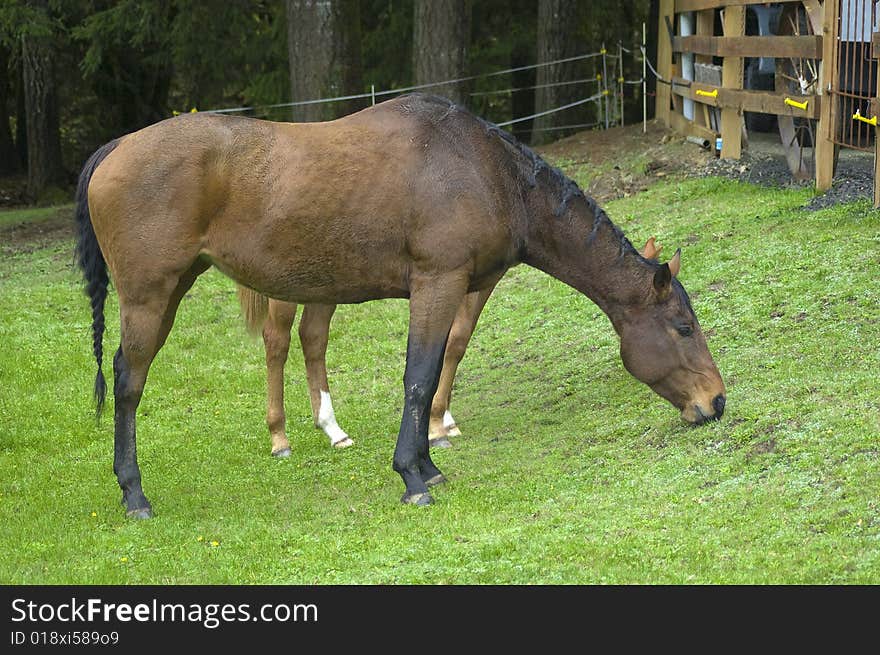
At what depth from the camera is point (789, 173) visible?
13117 mm

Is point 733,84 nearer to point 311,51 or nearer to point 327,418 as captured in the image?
point 311,51

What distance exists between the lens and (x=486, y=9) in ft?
68.1

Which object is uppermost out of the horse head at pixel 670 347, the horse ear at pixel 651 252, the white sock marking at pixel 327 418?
the horse ear at pixel 651 252

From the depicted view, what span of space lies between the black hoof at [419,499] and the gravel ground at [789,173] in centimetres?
633

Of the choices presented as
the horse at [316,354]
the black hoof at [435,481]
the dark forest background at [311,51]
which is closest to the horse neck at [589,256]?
the horse at [316,354]

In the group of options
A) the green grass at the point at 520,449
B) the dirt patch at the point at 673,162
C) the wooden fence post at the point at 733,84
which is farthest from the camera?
the wooden fence post at the point at 733,84

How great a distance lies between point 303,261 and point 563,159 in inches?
402

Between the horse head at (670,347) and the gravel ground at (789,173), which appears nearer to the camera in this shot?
the horse head at (670,347)

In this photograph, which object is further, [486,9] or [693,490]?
[486,9]

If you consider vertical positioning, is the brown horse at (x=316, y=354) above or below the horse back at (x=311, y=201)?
below

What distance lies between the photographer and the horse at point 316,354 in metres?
8.37

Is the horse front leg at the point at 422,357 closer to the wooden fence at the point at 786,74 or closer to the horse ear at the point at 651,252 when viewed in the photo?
the horse ear at the point at 651,252
